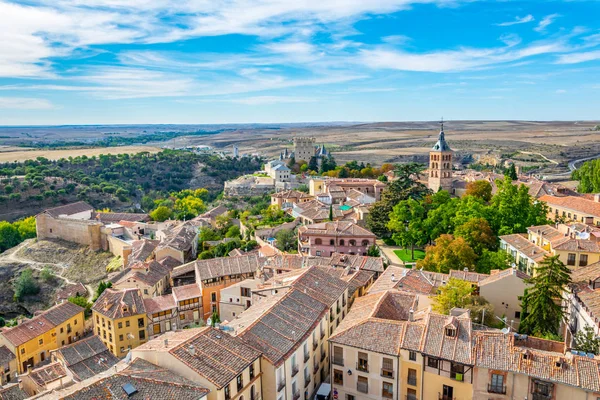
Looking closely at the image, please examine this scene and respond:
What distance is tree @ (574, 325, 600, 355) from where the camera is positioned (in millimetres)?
23922

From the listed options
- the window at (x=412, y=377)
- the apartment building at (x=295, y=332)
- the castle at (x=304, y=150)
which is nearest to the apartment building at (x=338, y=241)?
the apartment building at (x=295, y=332)

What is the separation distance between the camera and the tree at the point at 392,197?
5378 centimetres

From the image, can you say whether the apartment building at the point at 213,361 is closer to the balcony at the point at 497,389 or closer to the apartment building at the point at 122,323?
the balcony at the point at 497,389

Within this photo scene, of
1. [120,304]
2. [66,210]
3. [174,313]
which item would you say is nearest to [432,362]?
[174,313]

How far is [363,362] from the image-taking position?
24984 millimetres

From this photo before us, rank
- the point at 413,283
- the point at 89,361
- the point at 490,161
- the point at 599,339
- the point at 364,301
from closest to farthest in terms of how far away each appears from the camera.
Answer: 1. the point at 599,339
2. the point at 364,301
3. the point at 413,283
4. the point at 89,361
5. the point at 490,161

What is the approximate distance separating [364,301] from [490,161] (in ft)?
508

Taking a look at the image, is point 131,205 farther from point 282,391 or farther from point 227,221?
point 282,391

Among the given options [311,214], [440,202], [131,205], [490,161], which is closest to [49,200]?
[131,205]

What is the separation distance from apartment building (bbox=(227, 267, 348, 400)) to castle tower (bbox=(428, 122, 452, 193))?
44620mm

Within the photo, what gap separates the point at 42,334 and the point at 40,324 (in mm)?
1266

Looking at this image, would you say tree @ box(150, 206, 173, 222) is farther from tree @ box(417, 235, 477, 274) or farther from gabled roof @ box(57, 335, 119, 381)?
tree @ box(417, 235, 477, 274)

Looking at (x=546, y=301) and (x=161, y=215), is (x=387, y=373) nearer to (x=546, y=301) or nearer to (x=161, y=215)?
(x=546, y=301)

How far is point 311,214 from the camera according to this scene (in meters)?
60.7
